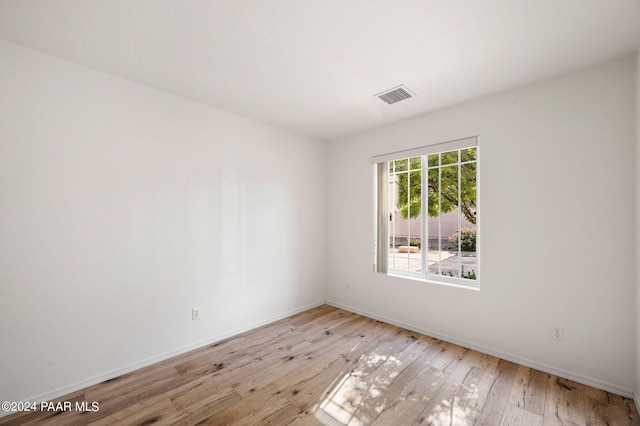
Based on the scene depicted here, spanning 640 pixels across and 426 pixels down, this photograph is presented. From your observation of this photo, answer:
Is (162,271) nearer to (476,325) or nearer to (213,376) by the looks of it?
(213,376)

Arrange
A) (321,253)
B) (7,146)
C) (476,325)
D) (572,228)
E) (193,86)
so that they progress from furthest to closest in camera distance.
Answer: (321,253) < (476,325) < (193,86) < (572,228) < (7,146)

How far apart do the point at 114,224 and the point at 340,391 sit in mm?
2368

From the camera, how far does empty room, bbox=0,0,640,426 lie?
6.12ft

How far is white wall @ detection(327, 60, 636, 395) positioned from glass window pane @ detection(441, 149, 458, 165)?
250 mm

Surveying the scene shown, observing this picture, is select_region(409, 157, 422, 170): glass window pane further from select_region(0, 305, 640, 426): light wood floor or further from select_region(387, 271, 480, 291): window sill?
select_region(0, 305, 640, 426): light wood floor

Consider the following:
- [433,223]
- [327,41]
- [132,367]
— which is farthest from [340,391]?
[327,41]

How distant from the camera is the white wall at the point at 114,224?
6.52ft

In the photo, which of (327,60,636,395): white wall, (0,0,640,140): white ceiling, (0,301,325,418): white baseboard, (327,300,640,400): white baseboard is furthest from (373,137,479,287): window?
(0,301,325,418): white baseboard

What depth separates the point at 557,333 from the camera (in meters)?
2.38

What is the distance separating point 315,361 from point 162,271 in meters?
1.72

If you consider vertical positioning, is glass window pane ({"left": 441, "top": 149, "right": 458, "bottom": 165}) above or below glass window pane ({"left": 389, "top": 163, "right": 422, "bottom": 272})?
above

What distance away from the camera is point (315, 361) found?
264 cm

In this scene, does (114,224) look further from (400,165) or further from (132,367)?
(400,165)

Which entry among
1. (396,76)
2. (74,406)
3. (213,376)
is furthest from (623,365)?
(74,406)
